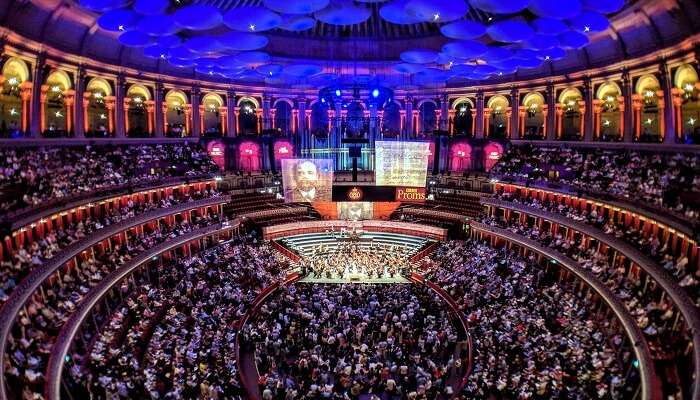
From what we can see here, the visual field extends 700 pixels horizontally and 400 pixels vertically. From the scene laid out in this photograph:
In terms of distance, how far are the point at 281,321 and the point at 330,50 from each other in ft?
95.3

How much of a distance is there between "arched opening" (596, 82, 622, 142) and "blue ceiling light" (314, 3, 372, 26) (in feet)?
83.9

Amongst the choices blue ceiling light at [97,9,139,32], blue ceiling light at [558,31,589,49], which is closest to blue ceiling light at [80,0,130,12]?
blue ceiling light at [97,9,139,32]

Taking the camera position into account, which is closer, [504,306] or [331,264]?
[504,306]

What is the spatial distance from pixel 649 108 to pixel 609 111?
16.8 ft

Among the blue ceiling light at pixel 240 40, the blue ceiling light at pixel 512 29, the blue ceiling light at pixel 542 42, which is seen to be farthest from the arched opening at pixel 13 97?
the blue ceiling light at pixel 542 42

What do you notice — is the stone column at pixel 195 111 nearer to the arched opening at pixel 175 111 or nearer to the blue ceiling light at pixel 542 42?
the arched opening at pixel 175 111

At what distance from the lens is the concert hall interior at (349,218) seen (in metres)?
20.5

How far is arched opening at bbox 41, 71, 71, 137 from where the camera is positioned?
33.9m

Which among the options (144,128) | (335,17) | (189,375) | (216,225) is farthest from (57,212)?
(144,128)

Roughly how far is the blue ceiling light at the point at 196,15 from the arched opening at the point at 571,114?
32.6m

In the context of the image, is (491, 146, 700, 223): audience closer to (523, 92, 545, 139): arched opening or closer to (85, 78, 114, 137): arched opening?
(523, 92, 545, 139): arched opening

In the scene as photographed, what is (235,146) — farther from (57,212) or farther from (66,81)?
(57,212)

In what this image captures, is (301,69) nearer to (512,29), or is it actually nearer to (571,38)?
(512,29)

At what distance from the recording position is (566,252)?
3103 centimetres
